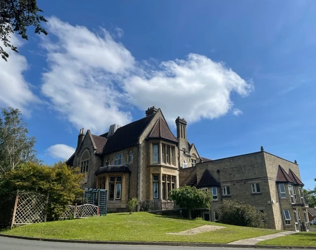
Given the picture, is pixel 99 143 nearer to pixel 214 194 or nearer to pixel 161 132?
pixel 161 132

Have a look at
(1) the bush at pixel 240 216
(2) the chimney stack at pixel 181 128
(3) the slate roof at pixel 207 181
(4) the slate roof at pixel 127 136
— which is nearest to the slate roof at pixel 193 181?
(3) the slate roof at pixel 207 181

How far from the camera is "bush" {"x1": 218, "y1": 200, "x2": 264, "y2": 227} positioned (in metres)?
23.5

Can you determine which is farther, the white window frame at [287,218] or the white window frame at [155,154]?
the white window frame at [155,154]

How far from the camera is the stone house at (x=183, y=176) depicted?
2806cm

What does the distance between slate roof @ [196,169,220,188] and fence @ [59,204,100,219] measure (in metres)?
14.2

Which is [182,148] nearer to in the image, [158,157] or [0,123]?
[158,157]

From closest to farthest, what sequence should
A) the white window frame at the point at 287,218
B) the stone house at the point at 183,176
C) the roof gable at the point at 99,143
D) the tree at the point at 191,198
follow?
the tree at the point at 191,198 → the white window frame at the point at 287,218 → the stone house at the point at 183,176 → the roof gable at the point at 99,143

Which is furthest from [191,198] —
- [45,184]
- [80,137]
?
[80,137]

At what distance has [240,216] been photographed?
2381 centimetres

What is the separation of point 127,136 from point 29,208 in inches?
713

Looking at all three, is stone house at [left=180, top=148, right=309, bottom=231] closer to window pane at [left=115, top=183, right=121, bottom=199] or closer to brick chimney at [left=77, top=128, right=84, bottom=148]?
window pane at [left=115, top=183, right=121, bottom=199]

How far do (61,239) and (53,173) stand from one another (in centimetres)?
830

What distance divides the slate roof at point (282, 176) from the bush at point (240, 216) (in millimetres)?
6208

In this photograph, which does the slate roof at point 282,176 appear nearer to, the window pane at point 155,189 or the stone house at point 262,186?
the stone house at point 262,186
